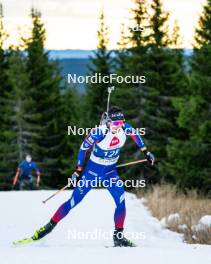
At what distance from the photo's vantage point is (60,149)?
135ft

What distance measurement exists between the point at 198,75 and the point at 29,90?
1921 cm

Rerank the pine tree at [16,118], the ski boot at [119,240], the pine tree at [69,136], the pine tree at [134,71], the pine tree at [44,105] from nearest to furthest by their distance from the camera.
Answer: the ski boot at [119,240] < the pine tree at [134,71] < the pine tree at [16,118] < the pine tree at [69,136] < the pine tree at [44,105]

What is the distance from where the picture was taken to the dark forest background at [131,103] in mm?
22219

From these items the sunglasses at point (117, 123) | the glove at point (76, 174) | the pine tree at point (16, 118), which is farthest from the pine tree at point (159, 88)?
the glove at point (76, 174)

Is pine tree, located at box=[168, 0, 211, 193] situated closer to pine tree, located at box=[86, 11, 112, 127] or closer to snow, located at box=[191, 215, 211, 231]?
snow, located at box=[191, 215, 211, 231]

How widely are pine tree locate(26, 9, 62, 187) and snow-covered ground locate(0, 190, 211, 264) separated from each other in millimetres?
24474

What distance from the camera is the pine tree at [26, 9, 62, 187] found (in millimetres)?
39062

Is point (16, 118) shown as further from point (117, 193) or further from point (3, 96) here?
point (117, 193)

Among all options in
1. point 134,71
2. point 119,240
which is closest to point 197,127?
point 134,71

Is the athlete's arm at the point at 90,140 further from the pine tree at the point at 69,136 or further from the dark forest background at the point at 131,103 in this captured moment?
the pine tree at the point at 69,136

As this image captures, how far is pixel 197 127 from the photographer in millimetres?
22062

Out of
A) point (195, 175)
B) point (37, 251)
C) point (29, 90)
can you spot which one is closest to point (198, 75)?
point (195, 175)

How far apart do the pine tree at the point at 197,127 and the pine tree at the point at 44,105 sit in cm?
1724

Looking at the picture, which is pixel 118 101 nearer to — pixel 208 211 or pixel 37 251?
pixel 208 211
